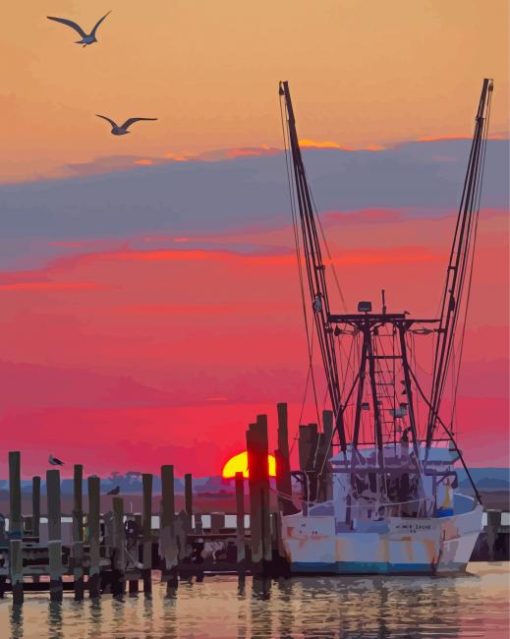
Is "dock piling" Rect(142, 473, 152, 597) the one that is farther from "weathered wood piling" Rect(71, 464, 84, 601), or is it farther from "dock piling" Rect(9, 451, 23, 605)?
"dock piling" Rect(9, 451, 23, 605)

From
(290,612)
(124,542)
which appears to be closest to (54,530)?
(124,542)

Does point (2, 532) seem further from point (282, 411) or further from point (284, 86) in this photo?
point (284, 86)

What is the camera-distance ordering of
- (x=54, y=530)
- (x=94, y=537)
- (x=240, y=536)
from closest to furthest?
(x=54, y=530) → (x=94, y=537) → (x=240, y=536)

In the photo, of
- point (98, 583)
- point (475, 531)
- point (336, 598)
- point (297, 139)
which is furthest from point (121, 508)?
point (297, 139)

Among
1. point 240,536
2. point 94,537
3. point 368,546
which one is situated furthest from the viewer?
point 368,546

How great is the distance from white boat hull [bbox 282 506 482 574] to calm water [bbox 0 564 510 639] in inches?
23.8

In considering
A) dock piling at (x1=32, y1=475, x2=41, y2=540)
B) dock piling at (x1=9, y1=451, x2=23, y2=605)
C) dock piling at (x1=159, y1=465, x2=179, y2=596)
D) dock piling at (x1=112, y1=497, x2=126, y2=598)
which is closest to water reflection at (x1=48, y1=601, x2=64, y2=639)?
dock piling at (x1=9, y1=451, x2=23, y2=605)

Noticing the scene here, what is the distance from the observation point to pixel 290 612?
230ft

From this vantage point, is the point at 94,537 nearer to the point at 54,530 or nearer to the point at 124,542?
the point at 54,530

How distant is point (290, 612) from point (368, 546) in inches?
646

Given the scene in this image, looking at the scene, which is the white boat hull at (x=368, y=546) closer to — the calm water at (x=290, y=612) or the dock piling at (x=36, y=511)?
the calm water at (x=290, y=612)

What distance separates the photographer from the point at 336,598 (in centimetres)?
7669

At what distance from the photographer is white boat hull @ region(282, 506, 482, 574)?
280ft

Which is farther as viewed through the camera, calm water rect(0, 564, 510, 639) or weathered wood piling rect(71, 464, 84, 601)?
weathered wood piling rect(71, 464, 84, 601)
